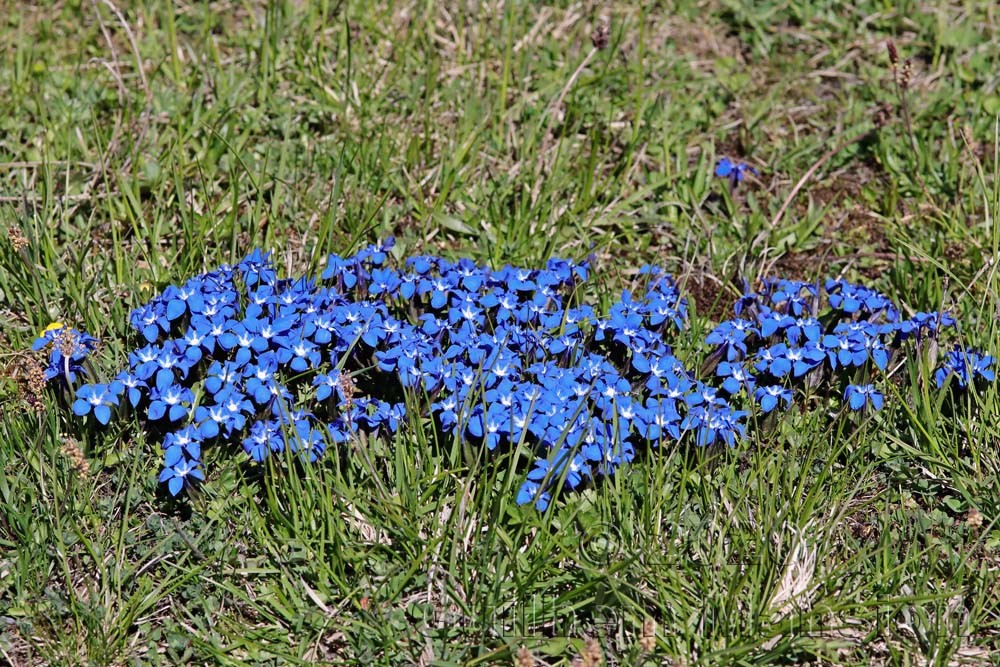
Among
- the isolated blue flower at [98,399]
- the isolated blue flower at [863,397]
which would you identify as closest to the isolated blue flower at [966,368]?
the isolated blue flower at [863,397]

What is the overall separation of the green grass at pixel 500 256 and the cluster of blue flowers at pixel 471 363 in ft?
0.42

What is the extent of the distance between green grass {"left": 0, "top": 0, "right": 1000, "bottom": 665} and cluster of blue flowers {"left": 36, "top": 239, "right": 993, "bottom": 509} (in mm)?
128

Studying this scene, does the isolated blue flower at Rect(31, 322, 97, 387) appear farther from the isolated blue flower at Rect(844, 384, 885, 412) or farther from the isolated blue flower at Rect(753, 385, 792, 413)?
the isolated blue flower at Rect(844, 384, 885, 412)

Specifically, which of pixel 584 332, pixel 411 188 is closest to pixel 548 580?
pixel 584 332

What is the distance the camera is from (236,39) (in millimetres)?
5215

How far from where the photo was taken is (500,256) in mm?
4387

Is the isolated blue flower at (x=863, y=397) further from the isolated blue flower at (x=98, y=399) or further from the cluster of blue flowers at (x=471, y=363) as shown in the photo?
the isolated blue flower at (x=98, y=399)

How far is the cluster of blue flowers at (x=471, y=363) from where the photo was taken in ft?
11.1

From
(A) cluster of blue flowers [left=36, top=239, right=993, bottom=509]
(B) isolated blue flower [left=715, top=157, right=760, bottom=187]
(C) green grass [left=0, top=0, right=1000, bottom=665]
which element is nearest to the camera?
(C) green grass [left=0, top=0, right=1000, bottom=665]

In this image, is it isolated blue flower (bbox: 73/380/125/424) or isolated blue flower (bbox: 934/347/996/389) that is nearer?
isolated blue flower (bbox: 73/380/125/424)

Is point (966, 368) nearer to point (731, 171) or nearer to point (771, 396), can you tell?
point (771, 396)

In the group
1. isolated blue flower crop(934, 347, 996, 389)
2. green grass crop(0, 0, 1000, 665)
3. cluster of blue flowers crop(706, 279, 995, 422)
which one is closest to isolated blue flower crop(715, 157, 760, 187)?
green grass crop(0, 0, 1000, 665)

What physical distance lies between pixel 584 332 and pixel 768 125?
180 centimetres

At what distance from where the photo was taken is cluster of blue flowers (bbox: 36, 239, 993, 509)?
11.1ft
